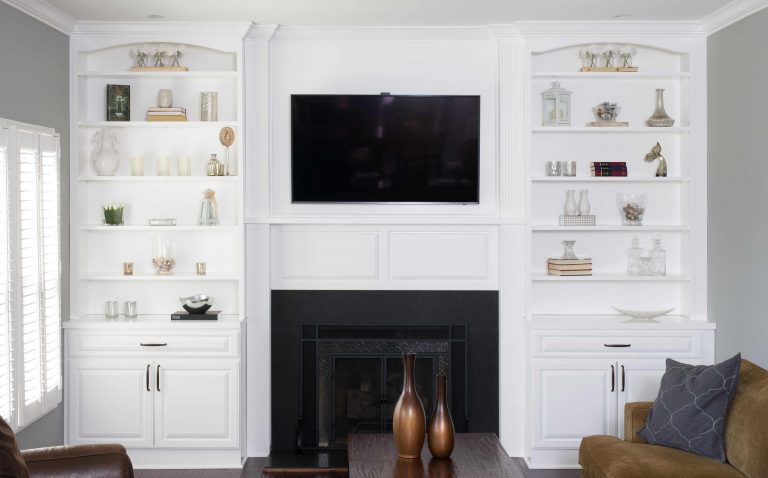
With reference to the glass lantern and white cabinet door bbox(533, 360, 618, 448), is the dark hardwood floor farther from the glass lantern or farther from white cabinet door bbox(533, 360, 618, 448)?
the glass lantern

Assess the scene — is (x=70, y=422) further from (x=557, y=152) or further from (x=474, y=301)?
(x=557, y=152)

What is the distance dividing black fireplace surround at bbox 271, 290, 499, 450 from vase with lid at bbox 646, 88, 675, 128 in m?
1.48

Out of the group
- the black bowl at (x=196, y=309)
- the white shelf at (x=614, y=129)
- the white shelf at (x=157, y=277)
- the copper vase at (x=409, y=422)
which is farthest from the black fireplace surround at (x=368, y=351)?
the copper vase at (x=409, y=422)

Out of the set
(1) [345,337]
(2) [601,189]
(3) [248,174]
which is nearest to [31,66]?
(3) [248,174]

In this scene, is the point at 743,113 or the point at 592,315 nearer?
the point at 743,113

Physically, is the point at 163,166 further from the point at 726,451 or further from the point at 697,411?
the point at 726,451

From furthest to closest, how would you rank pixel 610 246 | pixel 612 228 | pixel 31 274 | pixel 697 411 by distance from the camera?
pixel 610 246 → pixel 612 228 → pixel 31 274 → pixel 697 411

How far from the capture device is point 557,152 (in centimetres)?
521

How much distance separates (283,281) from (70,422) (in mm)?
1544

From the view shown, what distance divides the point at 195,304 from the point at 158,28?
5.68 feet

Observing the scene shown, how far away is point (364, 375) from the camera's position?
5.16m

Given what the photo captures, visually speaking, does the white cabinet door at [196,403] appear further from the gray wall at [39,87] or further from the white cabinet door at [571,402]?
the white cabinet door at [571,402]

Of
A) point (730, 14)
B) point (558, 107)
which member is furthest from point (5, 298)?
point (730, 14)

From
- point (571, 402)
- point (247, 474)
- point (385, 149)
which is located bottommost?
point (247, 474)
